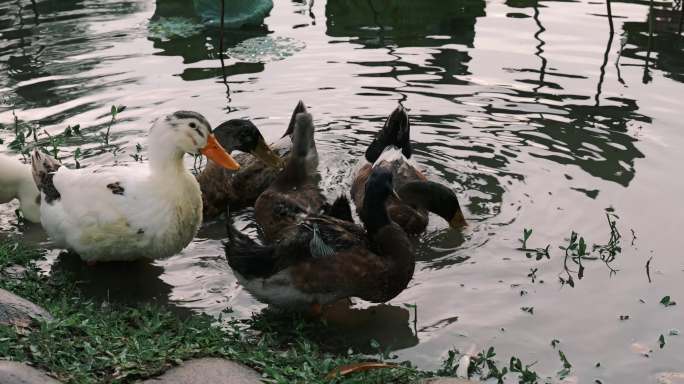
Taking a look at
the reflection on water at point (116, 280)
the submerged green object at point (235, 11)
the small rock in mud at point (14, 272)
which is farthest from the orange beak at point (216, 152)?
the submerged green object at point (235, 11)

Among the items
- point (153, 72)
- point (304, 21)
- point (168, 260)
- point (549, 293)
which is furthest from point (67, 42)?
point (549, 293)

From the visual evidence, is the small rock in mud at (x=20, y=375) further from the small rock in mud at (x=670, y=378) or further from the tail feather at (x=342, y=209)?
the small rock in mud at (x=670, y=378)

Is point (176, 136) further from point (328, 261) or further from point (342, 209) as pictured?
point (328, 261)

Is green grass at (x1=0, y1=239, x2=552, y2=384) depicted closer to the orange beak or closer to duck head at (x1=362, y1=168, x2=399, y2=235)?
duck head at (x1=362, y1=168, x2=399, y2=235)

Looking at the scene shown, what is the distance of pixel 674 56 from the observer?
11867 mm

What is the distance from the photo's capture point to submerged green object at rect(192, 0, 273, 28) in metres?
13.2

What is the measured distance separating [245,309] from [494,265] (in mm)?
1972

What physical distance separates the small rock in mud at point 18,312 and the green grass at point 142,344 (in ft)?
0.28

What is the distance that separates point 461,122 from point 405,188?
232cm

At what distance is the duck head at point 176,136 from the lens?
6723 mm

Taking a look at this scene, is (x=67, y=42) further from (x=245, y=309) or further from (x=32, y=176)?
(x=245, y=309)

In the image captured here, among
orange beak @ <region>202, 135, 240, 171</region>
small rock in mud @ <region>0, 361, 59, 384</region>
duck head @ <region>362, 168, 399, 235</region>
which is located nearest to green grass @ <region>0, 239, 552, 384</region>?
small rock in mud @ <region>0, 361, 59, 384</region>

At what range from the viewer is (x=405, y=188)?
782 cm

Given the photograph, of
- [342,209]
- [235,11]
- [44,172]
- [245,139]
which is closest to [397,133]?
[245,139]
